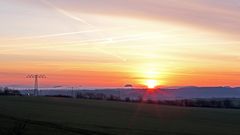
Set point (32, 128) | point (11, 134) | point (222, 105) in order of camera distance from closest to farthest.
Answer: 1. point (11, 134)
2. point (32, 128)
3. point (222, 105)

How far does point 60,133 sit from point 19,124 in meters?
7.40

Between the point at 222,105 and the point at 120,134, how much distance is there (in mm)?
118775

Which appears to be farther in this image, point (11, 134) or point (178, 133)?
point (178, 133)

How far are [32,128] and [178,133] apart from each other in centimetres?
1193

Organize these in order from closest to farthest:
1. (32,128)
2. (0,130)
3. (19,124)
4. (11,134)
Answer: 1. (11,134)
2. (0,130)
3. (32,128)
4. (19,124)

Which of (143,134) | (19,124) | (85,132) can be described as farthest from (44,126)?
(143,134)

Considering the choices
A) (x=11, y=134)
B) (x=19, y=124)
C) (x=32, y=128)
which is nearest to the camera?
(x=11, y=134)

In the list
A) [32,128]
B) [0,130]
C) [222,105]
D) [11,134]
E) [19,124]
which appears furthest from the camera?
[222,105]

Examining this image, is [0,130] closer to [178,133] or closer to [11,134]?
[11,134]

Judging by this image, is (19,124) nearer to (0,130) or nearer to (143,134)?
(0,130)

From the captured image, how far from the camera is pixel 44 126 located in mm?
46375

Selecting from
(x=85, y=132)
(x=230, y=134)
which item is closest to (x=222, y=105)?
(x=230, y=134)

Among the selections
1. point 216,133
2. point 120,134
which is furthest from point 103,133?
point 216,133

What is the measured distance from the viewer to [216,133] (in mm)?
49562
